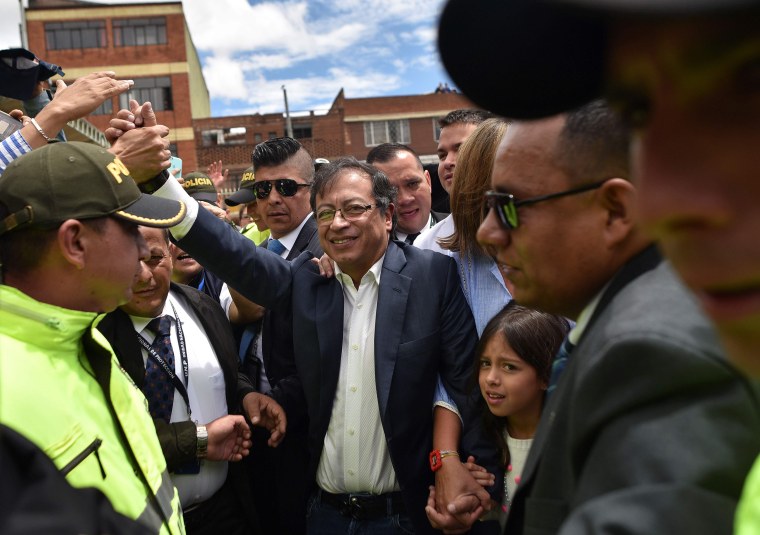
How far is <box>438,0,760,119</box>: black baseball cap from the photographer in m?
0.93

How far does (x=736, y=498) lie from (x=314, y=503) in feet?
7.37

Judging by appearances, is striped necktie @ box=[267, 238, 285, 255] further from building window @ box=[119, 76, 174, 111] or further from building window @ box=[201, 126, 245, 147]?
building window @ box=[119, 76, 174, 111]

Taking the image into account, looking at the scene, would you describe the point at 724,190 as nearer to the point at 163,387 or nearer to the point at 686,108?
the point at 686,108

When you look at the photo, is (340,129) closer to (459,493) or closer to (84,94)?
(84,94)

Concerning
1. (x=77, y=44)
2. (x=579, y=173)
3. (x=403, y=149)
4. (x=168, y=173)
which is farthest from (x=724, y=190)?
(x=77, y=44)

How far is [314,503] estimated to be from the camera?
9.31ft

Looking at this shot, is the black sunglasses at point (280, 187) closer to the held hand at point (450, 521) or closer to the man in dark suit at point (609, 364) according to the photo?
the held hand at point (450, 521)

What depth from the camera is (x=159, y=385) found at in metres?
2.62

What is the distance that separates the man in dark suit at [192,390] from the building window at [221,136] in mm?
33835

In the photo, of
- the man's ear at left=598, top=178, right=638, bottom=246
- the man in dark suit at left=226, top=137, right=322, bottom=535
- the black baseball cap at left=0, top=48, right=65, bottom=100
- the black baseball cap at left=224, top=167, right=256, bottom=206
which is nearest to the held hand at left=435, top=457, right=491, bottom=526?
the man in dark suit at left=226, top=137, right=322, bottom=535

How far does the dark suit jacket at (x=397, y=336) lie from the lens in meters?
2.60

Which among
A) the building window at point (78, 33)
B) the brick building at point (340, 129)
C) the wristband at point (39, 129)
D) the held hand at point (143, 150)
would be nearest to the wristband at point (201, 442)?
the held hand at point (143, 150)

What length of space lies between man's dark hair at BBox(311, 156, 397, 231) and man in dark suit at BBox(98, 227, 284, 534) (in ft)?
2.47

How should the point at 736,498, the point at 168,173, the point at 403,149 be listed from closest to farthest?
the point at 736,498
the point at 168,173
the point at 403,149
